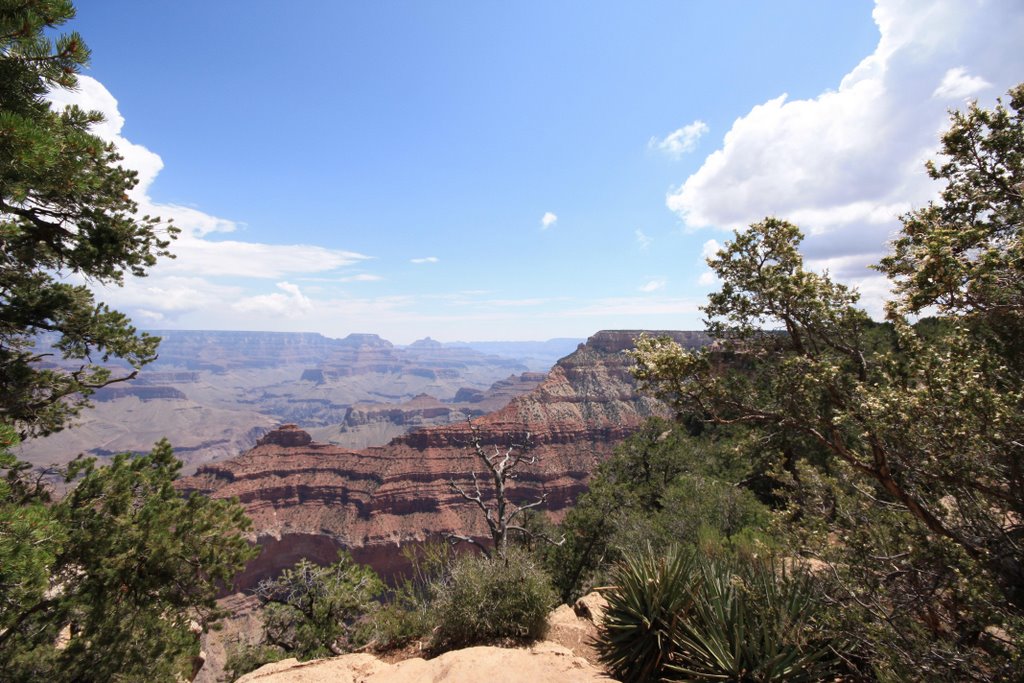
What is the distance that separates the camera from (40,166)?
4734 mm

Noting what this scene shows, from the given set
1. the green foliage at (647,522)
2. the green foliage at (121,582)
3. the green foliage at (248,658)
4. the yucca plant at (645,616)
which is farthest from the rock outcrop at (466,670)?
the green foliage at (248,658)

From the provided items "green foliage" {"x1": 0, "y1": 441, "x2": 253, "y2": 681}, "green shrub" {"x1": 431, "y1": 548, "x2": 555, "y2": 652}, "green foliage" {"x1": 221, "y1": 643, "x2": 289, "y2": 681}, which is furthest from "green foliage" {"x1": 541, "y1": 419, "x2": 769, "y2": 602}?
"green foliage" {"x1": 221, "y1": 643, "x2": 289, "y2": 681}

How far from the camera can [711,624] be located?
19.2 ft

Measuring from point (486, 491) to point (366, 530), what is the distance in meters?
24.8

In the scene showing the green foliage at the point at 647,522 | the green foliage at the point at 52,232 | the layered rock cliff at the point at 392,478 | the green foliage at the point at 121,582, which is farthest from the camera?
the layered rock cliff at the point at 392,478

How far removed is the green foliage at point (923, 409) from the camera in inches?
193

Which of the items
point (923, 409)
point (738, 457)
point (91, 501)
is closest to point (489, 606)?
point (738, 457)

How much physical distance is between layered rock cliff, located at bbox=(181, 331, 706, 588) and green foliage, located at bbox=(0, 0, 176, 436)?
7155 centimetres

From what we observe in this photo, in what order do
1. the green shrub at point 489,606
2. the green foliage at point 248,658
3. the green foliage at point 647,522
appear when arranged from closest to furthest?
the green shrub at point 489,606 < the green foliage at point 647,522 < the green foliage at point 248,658

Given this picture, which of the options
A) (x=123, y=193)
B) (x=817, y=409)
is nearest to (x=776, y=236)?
(x=817, y=409)

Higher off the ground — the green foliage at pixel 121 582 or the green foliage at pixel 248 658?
the green foliage at pixel 121 582

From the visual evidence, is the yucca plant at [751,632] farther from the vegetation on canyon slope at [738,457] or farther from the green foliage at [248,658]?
the green foliage at [248,658]

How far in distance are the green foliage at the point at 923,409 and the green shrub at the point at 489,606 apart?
4.55m

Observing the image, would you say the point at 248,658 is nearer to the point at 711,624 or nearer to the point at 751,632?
the point at 711,624
